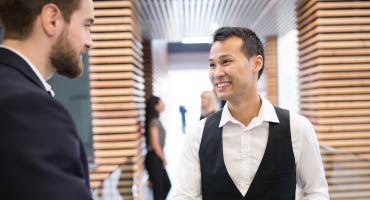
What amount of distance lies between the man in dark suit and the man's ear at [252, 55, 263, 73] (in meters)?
1.21

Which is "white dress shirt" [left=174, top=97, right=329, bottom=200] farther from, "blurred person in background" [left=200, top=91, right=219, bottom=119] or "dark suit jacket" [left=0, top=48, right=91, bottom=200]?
"blurred person in background" [left=200, top=91, right=219, bottom=119]

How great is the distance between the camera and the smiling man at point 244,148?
1.75 metres

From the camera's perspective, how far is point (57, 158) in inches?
30.9

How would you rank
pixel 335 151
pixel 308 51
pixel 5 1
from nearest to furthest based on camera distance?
1. pixel 5 1
2. pixel 335 151
3. pixel 308 51

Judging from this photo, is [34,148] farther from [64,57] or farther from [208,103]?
[208,103]

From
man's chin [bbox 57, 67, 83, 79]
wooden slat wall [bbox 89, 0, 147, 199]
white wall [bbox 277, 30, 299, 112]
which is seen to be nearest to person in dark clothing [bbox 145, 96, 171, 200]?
wooden slat wall [bbox 89, 0, 147, 199]

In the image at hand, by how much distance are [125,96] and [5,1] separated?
14.8 ft

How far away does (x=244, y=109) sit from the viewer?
193 centimetres

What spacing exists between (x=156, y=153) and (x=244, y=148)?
397 cm

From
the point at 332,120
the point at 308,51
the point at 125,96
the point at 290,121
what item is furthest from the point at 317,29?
the point at 290,121

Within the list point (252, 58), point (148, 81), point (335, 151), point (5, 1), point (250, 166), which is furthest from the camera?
point (148, 81)

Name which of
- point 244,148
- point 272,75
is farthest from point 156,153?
point 272,75

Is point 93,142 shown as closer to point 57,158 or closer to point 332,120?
point 332,120

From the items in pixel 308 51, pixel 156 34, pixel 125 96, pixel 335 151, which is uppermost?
pixel 156 34
